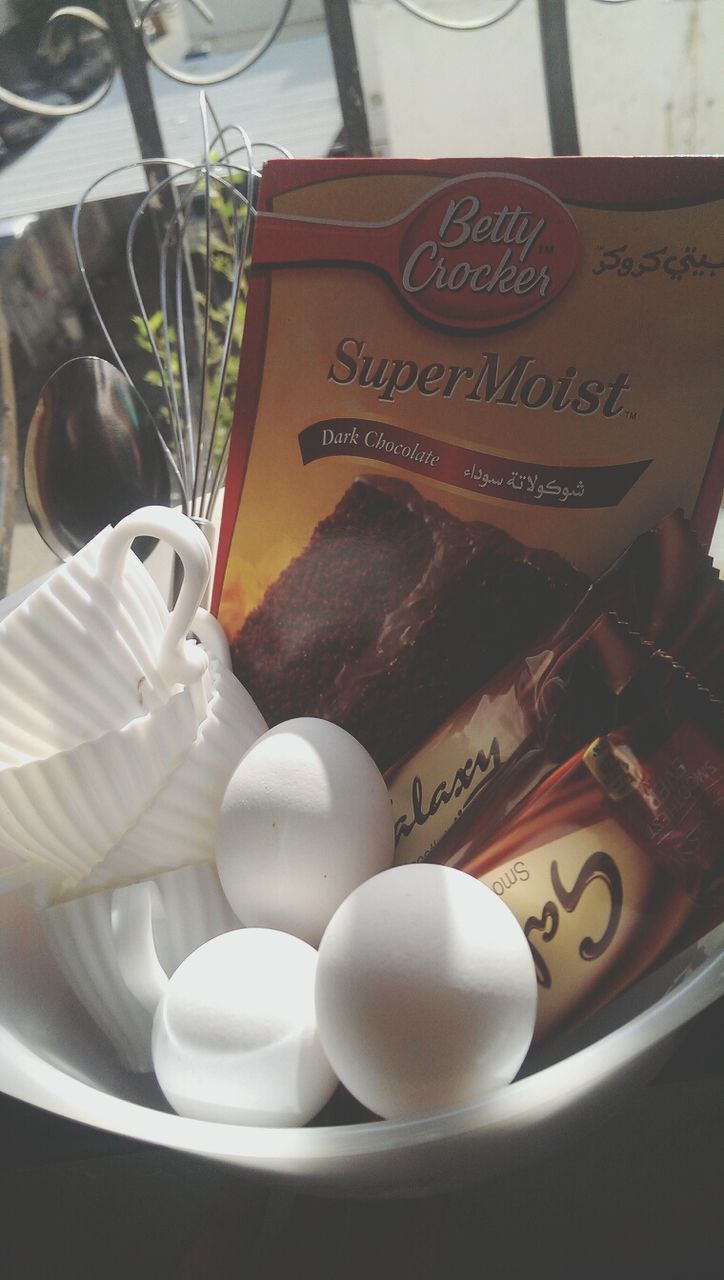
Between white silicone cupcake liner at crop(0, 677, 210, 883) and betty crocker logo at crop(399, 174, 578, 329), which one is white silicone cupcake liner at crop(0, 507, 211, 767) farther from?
betty crocker logo at crop(399, 174, 578, 329)

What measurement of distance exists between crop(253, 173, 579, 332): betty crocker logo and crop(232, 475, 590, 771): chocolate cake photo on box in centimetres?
10

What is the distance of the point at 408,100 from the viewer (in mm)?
766

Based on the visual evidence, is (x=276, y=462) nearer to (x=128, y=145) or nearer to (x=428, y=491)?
(x=428, y=491)

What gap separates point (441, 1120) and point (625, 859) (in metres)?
0.13

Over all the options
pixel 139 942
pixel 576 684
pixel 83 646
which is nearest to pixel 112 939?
pixel 139 942

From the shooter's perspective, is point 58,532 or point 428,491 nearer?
point 428,491

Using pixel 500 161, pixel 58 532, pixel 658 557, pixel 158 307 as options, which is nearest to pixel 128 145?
pixel 158 307

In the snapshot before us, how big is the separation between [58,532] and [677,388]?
16.0 inches

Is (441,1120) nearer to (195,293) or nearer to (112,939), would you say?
(112,939)

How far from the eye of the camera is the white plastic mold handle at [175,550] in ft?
1.42

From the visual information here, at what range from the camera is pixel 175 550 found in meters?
0.44

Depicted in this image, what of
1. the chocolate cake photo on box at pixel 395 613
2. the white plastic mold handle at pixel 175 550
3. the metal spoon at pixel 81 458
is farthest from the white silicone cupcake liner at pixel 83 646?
the metal spoon at pixel 81 458

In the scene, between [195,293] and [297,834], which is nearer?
[297,834]

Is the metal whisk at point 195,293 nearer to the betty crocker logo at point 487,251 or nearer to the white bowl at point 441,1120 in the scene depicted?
the betty crocker logo at point 487,251
